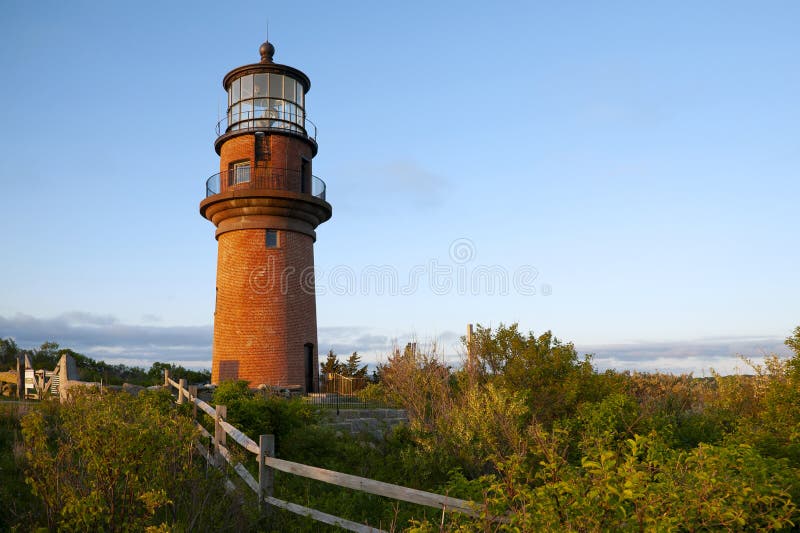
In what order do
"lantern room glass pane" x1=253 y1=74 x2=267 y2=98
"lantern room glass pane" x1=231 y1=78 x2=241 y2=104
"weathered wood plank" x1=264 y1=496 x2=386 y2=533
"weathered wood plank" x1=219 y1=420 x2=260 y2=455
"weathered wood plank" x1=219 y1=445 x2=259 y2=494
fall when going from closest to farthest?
"weathered wood plank" x1=264 y1=496 x2=386 y2=533 < "weathered wood plank" x1=219 y1=445 x2=259 y2=494 < "weathered wood plank" x1=219 y1=420 x2=260 y2=455 < "lantern room glass pane" x1=253 y1=74 x2=267 y2=98 < "lantern room glass pane" x1=231 y1=78 x2=241 y2=104

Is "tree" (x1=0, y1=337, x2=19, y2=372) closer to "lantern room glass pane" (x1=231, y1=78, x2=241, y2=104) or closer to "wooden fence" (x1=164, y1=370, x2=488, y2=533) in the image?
"lantern room glass pane" (x1=231, y1=78, x2=241, y2=104)

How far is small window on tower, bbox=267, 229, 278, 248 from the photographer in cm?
2250

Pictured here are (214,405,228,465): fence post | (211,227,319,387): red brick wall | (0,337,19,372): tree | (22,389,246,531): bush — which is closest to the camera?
(22,389,246,531): bush

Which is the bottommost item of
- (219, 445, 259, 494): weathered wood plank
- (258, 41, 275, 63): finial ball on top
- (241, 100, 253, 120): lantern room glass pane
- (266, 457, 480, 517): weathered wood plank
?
(219, 445, 259, 494): weathered wood plank

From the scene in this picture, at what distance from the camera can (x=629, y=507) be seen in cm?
515

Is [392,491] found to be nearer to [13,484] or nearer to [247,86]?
[13,484]

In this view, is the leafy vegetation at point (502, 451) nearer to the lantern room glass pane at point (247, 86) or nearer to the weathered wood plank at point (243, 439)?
the weathered wood plank at point (243, 439)

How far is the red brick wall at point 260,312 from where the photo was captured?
2181 cm

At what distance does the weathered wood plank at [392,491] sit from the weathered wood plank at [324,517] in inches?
15.6

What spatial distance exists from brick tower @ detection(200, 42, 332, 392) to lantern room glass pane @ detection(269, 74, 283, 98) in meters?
0.04

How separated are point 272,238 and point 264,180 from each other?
7.46ft

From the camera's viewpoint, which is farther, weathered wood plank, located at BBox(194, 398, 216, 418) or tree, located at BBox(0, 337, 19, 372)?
tree, located at BBox(0, 337, 19, 372)

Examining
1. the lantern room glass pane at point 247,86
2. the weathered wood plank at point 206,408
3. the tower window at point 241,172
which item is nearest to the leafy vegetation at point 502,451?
the weathered wood plank at point 206,408

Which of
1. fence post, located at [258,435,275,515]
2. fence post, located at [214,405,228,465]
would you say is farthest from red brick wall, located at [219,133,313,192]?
fence post, located at [258,435,275,515]
